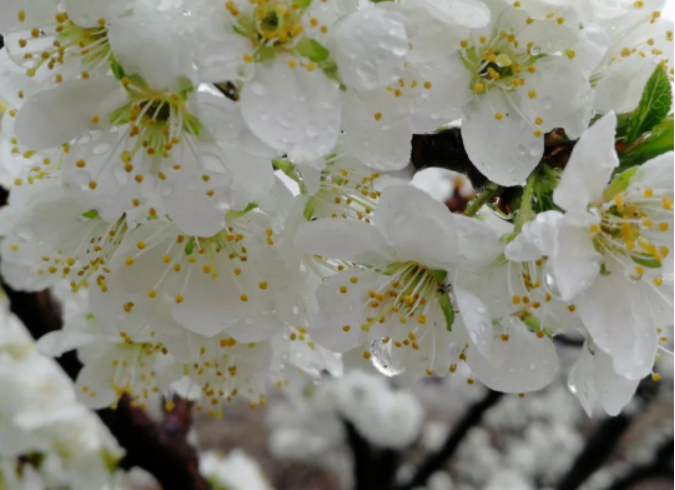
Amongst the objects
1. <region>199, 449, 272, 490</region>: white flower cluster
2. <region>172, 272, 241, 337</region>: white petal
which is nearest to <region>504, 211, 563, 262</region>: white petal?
<region>172, 272, 241, 337</region>: white petal

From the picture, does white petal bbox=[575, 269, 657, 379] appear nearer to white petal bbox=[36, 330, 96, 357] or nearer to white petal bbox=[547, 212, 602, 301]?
white petal bbox=[547, 212, 602, 301]

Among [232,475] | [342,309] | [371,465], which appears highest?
[342,309]

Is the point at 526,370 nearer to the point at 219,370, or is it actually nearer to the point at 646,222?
the point at 646,222

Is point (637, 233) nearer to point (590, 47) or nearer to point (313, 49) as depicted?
A: point (590, 47)

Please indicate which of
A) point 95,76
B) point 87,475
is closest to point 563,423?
point 87,475

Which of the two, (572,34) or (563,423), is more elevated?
(572,34)

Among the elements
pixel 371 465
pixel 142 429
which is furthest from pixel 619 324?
pixel 371 465
